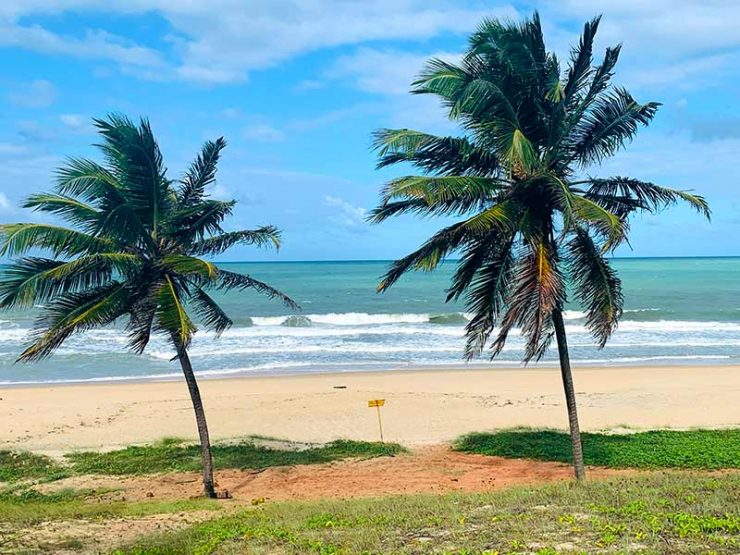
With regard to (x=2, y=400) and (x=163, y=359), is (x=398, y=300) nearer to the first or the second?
(x=163, y=359)

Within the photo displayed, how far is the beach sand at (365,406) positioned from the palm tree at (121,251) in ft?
20.3

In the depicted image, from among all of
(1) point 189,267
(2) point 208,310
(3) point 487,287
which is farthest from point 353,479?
(1) point 189,267

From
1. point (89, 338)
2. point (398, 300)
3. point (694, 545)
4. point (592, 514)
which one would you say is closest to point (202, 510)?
point (592, 514)

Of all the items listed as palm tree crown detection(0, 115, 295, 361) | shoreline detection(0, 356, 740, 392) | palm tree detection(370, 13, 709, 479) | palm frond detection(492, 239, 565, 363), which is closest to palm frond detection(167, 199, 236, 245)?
palm tree crown detection(0, 115, 295, 361)

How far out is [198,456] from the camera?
44.4 feet

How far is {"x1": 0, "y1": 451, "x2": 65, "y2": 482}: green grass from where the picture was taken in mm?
12438

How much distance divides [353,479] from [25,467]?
260 inches

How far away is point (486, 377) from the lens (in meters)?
24.4

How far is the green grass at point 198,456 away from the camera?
12820mm

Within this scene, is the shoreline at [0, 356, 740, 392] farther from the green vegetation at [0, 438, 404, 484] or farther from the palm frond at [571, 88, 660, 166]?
the palm frond at [571, 88, 660, 166]

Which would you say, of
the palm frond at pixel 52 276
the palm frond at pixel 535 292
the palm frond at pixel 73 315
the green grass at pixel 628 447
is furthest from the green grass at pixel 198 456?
the palm frond at pixel 535 292

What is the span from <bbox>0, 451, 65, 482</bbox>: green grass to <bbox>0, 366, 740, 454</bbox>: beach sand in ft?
2.33

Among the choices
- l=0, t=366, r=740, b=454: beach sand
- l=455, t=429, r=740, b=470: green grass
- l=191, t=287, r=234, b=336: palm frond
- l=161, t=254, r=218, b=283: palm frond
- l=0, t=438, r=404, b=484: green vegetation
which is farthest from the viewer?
l=0, t=366, r=740, b=454: beach sand

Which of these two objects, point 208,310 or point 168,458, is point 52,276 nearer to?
point 208,310
